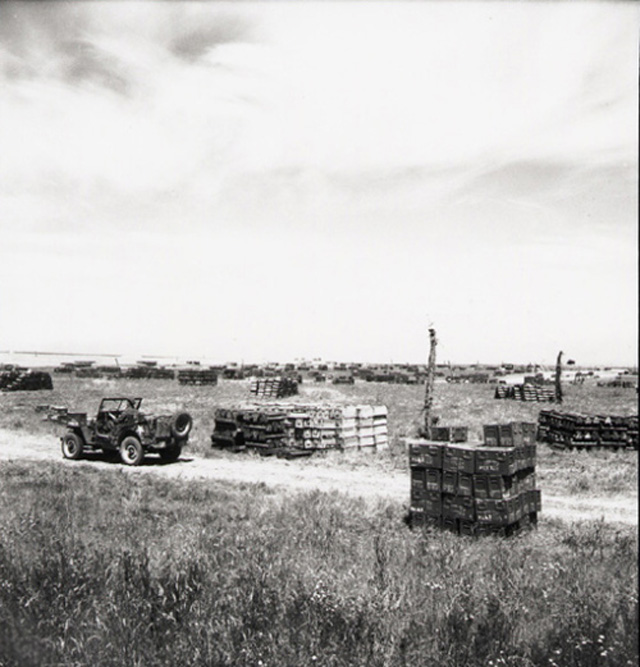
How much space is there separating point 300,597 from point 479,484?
5454 mm

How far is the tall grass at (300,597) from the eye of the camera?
475cm

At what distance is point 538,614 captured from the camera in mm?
5812

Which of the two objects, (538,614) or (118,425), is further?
(118,425)

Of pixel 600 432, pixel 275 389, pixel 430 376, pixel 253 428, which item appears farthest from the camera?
pixel 275 389

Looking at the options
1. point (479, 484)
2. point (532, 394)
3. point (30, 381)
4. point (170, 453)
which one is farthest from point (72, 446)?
point (532, 394)

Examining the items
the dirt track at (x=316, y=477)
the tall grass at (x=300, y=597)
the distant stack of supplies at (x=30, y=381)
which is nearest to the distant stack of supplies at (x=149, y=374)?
the distant stack of supplies at (x=30, y=381)

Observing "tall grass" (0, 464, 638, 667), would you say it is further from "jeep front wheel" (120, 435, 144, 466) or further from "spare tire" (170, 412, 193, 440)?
"spare tire" (170, 412, 193, 440)

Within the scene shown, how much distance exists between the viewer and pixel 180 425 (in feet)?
59.7

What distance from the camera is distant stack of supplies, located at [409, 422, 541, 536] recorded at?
1018 centimetres

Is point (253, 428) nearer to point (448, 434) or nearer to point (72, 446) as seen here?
point (72, 446)

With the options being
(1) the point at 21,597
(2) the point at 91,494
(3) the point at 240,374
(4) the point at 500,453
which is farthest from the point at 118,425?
(3) the point at 240,374

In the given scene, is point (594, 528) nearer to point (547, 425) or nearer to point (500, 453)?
point (500, 453)

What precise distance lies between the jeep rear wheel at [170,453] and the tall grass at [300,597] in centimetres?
797

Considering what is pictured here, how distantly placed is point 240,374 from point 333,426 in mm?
48206
